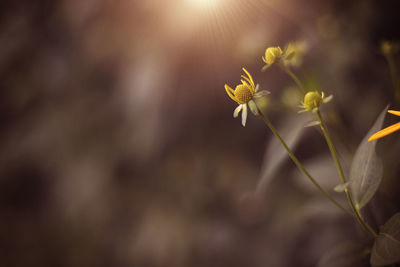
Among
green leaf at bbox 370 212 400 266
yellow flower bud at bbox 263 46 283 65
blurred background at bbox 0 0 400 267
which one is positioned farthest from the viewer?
blurred background at bbox 0 0 400 267

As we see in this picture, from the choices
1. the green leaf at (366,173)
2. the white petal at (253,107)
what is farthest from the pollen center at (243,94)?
the green leaf at (366,173)

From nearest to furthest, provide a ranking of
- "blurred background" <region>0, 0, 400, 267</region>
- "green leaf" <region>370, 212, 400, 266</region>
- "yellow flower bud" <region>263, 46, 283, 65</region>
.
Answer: "green leaf" <region>370, 212, 400, 266</region>
"yellow flower bud" <region>263, 46, 283, 65</region>
"blurred background" <region>0, 0, 400, 267</region>

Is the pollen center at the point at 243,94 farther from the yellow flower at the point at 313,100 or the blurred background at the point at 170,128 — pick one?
the blurred background at the point at 170,128

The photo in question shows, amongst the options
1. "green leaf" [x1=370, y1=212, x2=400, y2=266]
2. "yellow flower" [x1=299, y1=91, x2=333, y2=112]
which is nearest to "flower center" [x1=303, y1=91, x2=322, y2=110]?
"yellow flower" [x1=299, y1=91, x2=333, y2=112]

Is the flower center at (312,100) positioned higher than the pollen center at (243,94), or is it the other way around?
the pollen center at (243,94)

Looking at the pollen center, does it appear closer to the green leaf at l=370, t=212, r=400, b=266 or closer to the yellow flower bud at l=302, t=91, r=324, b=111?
the yellow flower bud at l=302, t=91, r=324, b=111

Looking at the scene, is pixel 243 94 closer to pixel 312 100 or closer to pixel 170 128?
pixel 312 100

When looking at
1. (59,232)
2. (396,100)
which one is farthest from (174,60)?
(59,232)
